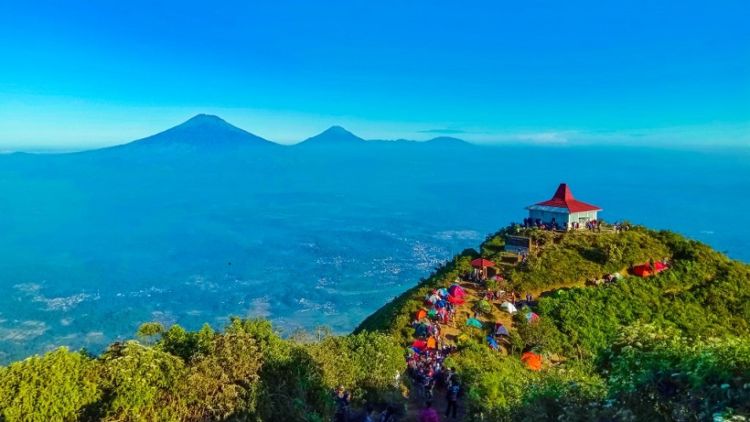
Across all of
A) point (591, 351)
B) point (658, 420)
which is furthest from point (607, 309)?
point (658, 420)

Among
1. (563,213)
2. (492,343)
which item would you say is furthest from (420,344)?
(563,213)

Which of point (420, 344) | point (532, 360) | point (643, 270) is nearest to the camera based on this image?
point (532, 360)

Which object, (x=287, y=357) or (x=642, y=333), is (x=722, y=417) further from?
(x=287, y=357)

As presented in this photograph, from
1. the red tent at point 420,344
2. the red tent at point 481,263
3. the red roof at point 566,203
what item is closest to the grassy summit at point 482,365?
the red tent at point 420,344

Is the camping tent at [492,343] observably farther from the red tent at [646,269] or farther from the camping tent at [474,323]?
the red tent at [646,269]

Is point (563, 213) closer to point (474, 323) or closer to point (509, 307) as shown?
point (509, 307)

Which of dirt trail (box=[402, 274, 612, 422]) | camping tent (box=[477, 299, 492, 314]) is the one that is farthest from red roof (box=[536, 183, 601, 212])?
camping tent (box=[477, 299, 492, 314])
